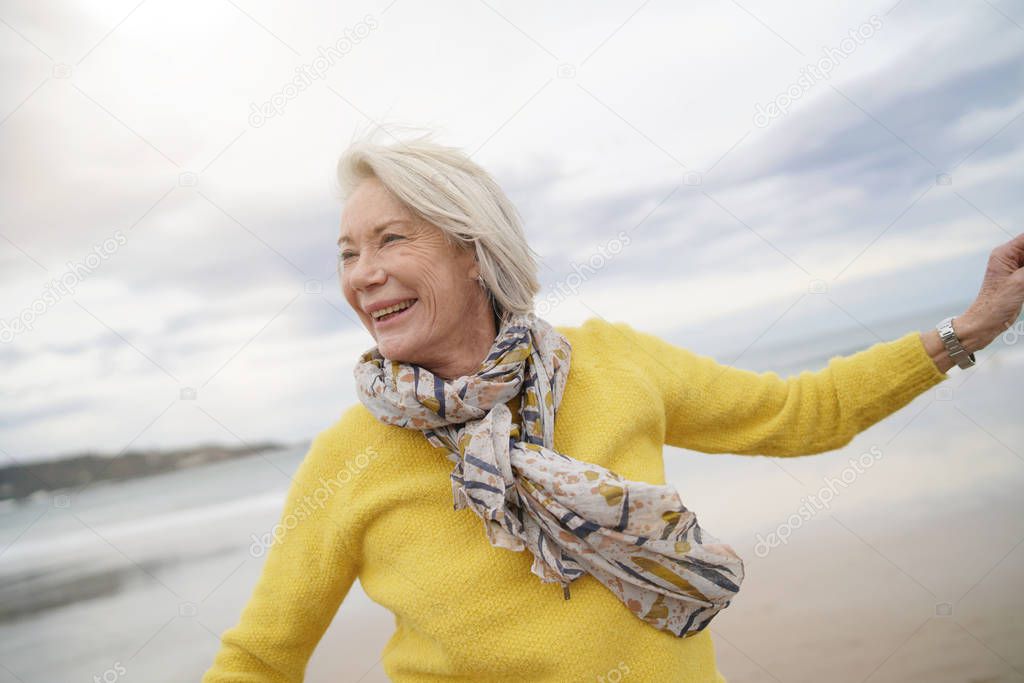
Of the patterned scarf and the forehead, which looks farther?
the forehead

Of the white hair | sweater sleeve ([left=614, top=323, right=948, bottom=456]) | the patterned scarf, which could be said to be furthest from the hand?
the white hair

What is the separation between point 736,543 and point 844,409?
2675 millimetres

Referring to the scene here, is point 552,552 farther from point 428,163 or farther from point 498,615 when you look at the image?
point 428,163

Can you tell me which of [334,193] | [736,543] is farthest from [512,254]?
[736,543]

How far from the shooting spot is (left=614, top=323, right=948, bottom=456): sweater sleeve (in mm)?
1544

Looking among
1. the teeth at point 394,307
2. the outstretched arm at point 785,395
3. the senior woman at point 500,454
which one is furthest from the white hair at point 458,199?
the outstretched arm at point 785,395

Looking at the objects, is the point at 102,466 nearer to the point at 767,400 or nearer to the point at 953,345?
the point at 767,400

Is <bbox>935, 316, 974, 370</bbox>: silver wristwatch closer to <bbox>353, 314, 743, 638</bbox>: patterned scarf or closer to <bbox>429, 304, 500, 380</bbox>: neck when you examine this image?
<bbox>353, 314, 743, 638</bbox>: patterned scarf

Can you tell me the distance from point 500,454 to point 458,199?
47cm

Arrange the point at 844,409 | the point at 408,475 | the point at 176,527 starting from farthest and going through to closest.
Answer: the point at 176,527 → the point at 844,409 → the point at 408,475

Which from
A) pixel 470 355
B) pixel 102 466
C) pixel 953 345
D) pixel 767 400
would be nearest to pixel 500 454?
pixel 470 355

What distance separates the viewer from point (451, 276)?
1433mm

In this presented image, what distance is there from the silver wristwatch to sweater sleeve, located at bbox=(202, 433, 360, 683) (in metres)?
1.16

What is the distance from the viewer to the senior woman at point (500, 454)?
131 cm
